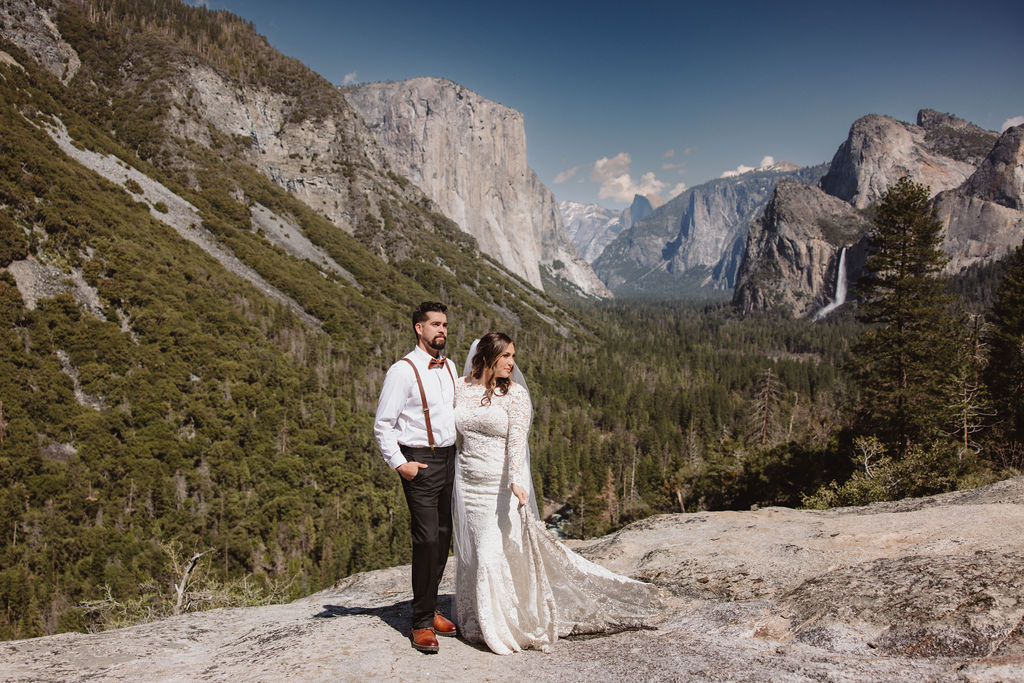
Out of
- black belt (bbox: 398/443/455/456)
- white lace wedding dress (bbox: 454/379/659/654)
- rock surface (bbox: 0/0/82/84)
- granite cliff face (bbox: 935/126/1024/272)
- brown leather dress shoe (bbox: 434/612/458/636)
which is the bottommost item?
brown leather dress shoe (bbox: 434/612/458/636)

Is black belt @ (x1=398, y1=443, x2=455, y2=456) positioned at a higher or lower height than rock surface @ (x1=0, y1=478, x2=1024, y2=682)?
higher

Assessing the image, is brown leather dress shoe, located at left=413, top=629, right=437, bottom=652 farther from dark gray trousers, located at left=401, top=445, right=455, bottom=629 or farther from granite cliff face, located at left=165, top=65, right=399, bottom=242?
granite cliff face, located at left=165, top=65, right=399, bottom=242

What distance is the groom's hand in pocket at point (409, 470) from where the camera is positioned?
494 cm

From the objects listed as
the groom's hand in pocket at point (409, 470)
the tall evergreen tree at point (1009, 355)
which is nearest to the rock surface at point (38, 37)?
the groom's hand in pocket at point (409, 470)

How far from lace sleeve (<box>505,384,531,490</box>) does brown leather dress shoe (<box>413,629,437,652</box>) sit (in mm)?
1748

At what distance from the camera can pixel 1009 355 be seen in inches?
803

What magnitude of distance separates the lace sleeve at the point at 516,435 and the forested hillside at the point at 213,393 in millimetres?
10762

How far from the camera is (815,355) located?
166 metres

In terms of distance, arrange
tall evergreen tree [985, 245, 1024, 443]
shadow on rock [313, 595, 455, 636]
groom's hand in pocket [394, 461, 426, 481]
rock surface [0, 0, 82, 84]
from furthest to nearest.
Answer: rock surface [0, 0, 82, 84]
tall evergreen tree [985, 245, 1024, 443]
shadow on rock [313, 595, 455, 636]
groom's hand in pocket [394, 461, 426, 481]

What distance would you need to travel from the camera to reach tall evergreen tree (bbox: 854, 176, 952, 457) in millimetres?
19172

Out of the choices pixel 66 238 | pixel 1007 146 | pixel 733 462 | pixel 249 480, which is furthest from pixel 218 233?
pixel 1007 146

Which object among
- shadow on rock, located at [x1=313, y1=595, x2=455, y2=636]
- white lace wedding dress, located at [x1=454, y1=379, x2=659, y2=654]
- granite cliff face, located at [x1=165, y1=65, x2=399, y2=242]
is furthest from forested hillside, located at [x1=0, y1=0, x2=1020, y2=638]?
white lace wedding dress, located at [x1=454, y1=379, x2=659, y2=654]

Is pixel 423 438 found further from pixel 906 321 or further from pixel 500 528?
pixel 906 321

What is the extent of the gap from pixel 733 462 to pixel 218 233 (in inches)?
3601
